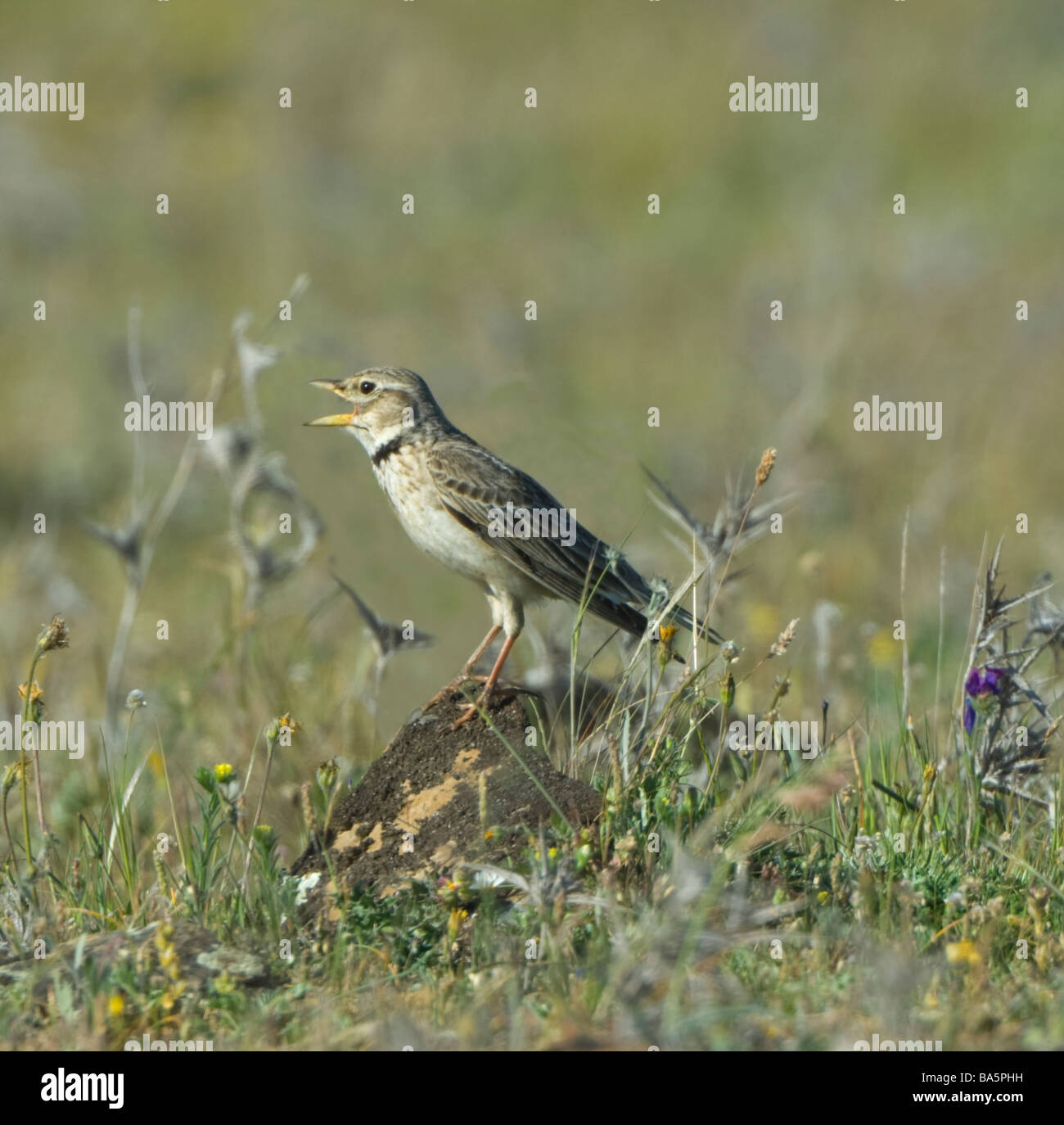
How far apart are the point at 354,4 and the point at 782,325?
20.5 m

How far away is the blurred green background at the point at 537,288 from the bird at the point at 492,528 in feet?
3.34

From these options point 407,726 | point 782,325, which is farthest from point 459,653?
point 782,325

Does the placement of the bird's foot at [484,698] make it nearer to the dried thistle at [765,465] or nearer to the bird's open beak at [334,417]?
the dried thistle at [765,465]

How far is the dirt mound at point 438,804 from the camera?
4984mm

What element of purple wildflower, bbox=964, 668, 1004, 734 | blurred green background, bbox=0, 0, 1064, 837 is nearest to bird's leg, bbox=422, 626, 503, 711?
blurred green background, bbox=0, 0, 1064, 837

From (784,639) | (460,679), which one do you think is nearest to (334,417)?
(460,679)

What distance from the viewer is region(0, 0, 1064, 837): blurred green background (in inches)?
434

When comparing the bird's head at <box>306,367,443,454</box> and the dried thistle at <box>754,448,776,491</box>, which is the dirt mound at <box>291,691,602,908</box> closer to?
the dried thistle at <box>754,448,776,491</box>

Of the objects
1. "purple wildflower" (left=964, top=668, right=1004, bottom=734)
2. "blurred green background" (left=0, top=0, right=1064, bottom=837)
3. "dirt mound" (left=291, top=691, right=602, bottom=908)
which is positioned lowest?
"dirt mound" (left=291, top=691, right=602, bottom=908)

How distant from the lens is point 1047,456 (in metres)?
14.4

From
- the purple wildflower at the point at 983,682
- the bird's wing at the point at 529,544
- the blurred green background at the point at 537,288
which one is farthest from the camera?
the blurred green background at the point at 537,288

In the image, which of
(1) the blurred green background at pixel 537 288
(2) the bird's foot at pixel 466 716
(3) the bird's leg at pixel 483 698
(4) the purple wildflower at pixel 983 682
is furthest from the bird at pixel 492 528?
(4) the purple wildflower at pixel 983 682

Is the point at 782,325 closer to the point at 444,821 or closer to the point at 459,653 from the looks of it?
the point at 459,653

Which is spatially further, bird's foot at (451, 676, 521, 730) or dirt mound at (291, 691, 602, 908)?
bird's foot at (451, 676, 521, 730)
